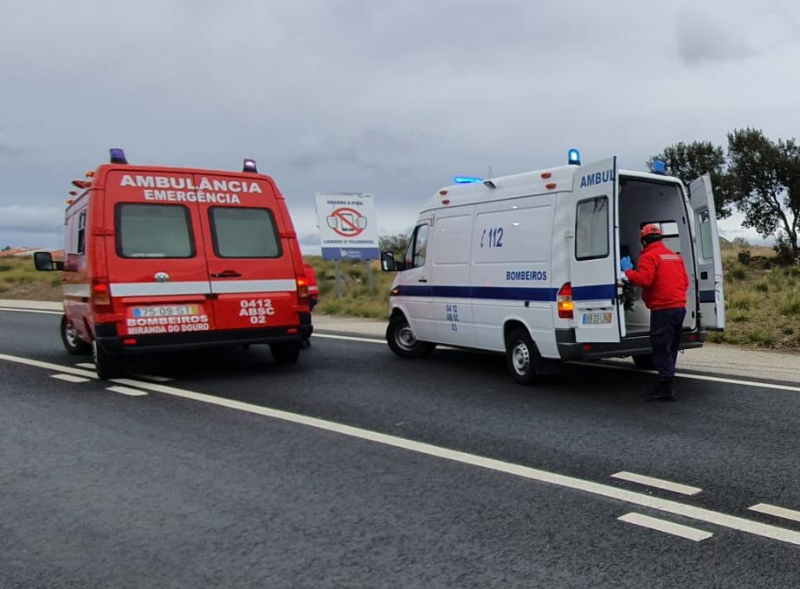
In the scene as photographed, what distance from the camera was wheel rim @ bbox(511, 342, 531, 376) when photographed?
8.74 metres

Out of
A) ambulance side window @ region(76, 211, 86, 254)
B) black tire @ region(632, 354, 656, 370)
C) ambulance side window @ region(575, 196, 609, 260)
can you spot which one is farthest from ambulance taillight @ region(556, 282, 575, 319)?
ambulance side window @ region(76, 211, 86, 254)

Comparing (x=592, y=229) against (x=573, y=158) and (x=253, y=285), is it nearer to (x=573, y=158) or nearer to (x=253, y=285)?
(x=573, y=158)

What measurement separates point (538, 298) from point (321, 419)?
2.82 meters

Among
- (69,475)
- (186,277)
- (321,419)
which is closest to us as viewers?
(69,475)

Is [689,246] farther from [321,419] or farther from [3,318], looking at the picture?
[3,318]

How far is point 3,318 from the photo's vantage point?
19.4 meters

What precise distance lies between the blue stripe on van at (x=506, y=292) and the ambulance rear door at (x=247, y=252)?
1.82 metres

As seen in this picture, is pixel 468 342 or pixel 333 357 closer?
pixel 468 342

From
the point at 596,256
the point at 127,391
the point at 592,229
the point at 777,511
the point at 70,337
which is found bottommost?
the point at 777,511

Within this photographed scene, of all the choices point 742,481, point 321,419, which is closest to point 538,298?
point 321,419

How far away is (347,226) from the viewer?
22969 mm

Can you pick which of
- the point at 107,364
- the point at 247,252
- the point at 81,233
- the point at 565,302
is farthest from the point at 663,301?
the point at 81,233

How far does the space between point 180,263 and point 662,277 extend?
17.8ft

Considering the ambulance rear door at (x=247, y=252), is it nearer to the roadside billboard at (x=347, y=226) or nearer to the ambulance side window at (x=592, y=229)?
the ambulance side window at (x=592, y=229)
